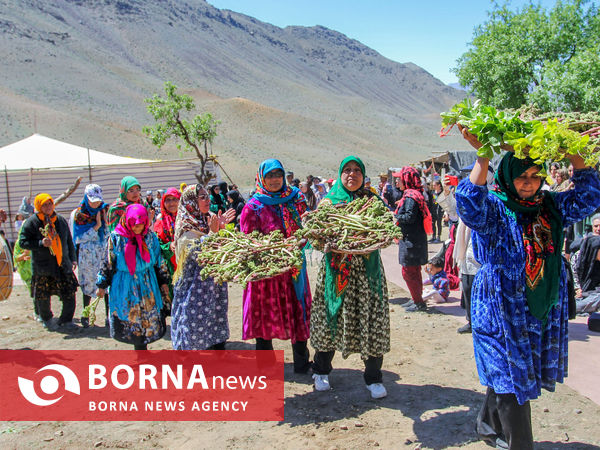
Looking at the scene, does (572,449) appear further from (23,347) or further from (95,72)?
(95,72)

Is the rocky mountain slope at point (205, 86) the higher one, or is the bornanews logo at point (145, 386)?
the rocky mountain slope at point (205, 86)

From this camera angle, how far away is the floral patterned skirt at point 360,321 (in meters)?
4.14

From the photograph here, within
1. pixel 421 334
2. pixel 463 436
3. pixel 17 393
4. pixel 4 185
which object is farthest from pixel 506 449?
pixel 4 185

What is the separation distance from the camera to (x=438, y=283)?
7.37 metres

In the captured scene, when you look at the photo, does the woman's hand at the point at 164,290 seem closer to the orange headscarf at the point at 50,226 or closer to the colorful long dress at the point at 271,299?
the colorful long dress at the point at 271,299

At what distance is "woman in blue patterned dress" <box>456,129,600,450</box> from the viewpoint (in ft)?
9.55

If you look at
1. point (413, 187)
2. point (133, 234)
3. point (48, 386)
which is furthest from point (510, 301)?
point (48, 386)

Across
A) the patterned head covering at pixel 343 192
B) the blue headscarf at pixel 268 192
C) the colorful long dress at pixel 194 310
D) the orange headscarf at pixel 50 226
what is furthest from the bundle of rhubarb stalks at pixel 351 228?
the orange headscarf at pixel 50 226

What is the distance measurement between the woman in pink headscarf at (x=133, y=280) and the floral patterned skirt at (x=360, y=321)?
203cm

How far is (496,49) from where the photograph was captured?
63.7ft

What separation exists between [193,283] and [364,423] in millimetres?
2105

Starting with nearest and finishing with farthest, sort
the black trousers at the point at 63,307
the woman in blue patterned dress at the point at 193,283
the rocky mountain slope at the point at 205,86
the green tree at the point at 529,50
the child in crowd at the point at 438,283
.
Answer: the woman in blue patterned dress at the point at 193,283 < the black trousers at the point at 63,307 < the child in crowd at the point at 438,283 < the green tree at the point at 529,50 < the rocky mountain slope at the point at 205,86

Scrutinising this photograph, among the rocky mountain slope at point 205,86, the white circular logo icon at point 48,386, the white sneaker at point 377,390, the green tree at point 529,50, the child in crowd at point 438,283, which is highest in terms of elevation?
the rocky mountain slope at point 205,86

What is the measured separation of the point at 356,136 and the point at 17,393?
76283 mm
